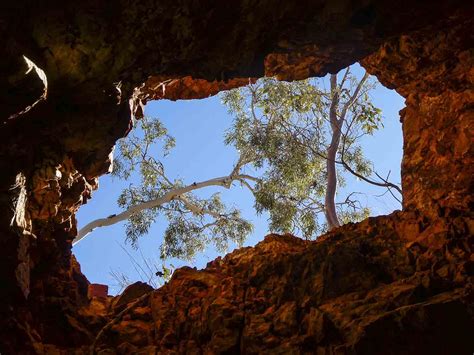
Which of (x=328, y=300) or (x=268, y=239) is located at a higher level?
(x=268, y=239)

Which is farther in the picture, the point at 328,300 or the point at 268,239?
the point at 268,239

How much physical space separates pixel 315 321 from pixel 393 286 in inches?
38.6

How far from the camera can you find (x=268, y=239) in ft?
25.4

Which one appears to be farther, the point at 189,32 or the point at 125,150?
the point at 125,150

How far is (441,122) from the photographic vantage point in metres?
7.38

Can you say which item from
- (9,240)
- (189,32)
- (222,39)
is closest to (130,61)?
(189,32)

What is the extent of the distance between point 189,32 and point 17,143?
2214 millimetres

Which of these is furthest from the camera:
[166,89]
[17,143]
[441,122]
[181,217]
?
[181,217]

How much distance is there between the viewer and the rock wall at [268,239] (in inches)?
195

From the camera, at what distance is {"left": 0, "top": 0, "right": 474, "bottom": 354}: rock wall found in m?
4.95

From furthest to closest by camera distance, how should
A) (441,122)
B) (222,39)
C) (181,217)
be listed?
(181,217), (441,122), (222,39)

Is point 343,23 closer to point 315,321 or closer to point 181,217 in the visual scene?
point 315,321

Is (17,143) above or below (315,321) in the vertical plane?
above

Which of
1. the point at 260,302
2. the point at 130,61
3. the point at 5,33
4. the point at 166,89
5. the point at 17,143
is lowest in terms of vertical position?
the point at 260,302
